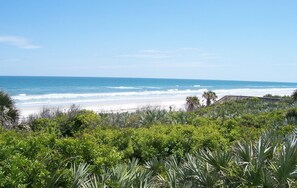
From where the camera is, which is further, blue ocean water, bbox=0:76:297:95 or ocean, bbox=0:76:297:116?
blue ocean water, bbox=0:76:297:95

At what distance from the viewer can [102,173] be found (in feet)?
19.0

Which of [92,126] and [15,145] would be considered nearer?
[15,145]

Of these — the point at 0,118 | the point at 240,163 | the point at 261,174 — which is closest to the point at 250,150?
the point at 240,163

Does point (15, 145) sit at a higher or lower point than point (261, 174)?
Result: higher

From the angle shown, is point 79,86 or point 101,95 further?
point 79,86

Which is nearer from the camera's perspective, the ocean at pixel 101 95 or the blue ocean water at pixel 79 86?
the ocean at pixel 101 95

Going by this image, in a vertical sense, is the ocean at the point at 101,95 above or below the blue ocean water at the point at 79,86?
below

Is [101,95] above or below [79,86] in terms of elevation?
below

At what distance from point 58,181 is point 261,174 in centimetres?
298

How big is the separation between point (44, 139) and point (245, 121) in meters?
9.59

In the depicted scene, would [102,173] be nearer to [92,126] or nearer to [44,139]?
[44,139]

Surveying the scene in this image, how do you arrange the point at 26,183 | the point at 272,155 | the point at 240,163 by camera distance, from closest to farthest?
the point at 26,183, the point at 240,163, the point at 272,155

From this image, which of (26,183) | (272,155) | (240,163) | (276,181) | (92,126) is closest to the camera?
(26,183)

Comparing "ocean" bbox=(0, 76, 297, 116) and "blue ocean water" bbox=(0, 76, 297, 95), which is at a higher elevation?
"blue ocean water" bbox=(0, 76, 297, 95)
